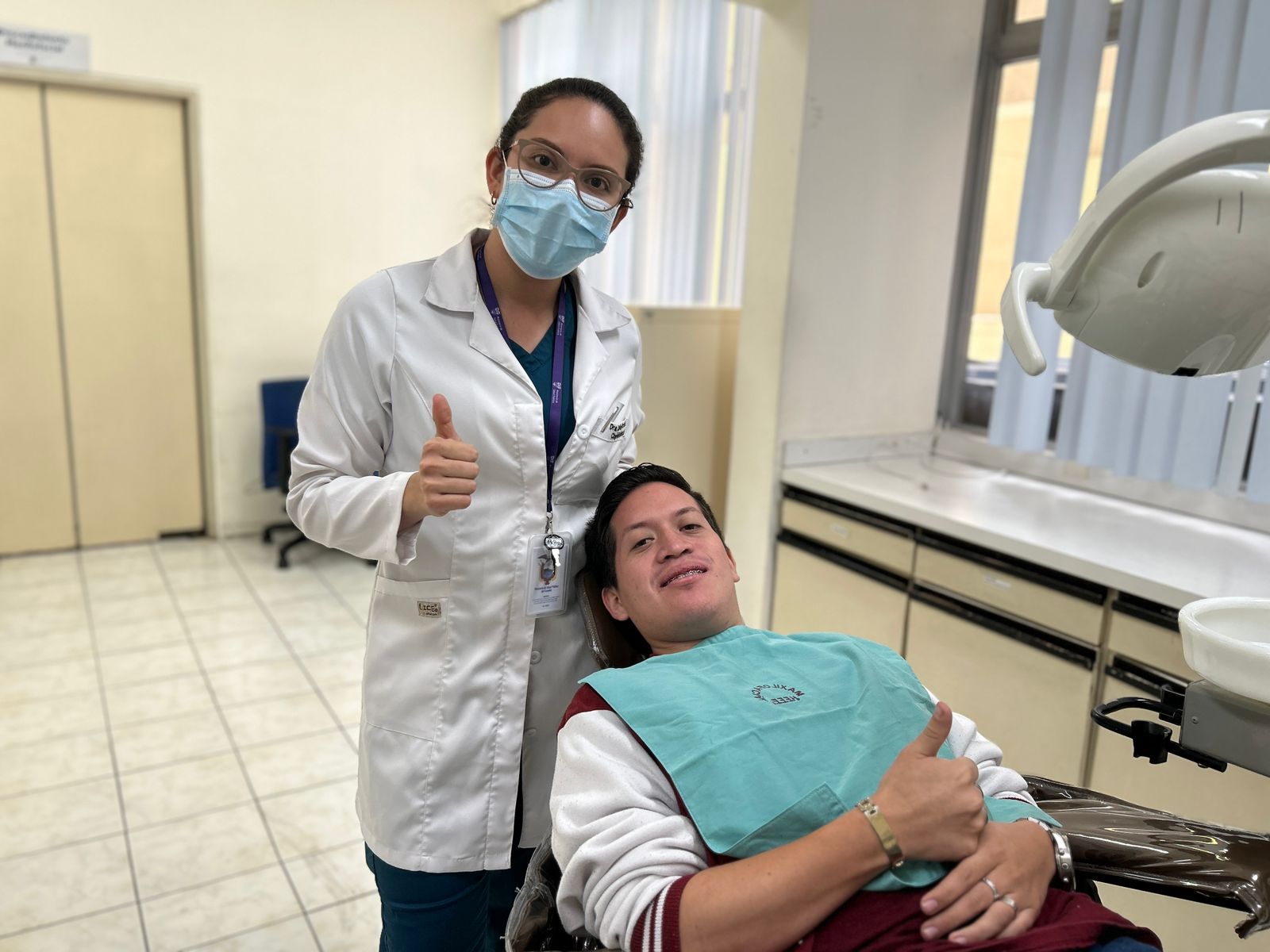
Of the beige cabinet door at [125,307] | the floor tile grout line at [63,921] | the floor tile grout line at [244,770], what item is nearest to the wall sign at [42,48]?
the beige cabinet door at [125,307]

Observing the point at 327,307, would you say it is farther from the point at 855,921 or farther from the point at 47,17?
the point at 855,921

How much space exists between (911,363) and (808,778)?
213cm

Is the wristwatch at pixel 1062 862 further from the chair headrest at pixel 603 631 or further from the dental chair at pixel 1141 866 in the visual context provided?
the chair headrest at pixel 603 631

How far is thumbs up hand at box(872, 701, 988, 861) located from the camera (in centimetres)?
99

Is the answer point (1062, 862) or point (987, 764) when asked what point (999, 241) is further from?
point (1062, 862)

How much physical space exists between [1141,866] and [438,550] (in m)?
1.00

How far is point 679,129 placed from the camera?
374cm

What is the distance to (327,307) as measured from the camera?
15.7 ft

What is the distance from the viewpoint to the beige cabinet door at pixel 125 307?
4188mm

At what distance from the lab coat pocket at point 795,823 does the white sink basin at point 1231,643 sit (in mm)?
441

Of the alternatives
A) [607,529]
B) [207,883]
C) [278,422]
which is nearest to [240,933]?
[207,883]

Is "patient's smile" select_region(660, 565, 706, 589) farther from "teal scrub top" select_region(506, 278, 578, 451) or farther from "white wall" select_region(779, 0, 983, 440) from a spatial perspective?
"white wall" select_region(779, 0, 983, 440)

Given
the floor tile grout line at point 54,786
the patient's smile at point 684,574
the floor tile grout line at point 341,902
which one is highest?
the patient's smile at point 684,574

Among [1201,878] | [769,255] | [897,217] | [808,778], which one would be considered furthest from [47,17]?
[1201,878]
